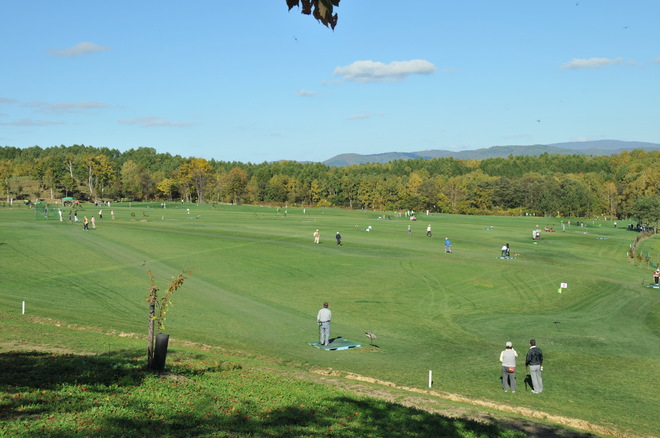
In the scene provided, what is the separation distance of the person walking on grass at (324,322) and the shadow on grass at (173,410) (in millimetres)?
9434

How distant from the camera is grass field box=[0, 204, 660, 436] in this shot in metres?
22.9

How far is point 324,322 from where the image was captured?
2683 cm

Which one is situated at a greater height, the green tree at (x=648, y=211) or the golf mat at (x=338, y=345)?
the green tree at (x=648, y=211)

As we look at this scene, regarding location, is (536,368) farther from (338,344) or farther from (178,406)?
(178,406)

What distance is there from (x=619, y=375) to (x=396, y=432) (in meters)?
16.0

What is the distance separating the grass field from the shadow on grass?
566cm

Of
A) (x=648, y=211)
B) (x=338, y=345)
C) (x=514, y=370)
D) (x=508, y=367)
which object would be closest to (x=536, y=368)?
(x=514, y=370)

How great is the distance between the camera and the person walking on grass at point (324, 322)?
26.6 m

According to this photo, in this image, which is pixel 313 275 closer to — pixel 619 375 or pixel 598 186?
pixel 619 375

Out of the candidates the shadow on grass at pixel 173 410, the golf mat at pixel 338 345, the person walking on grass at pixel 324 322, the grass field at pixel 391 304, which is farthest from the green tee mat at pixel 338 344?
the shadow on grass at pixel 173 410

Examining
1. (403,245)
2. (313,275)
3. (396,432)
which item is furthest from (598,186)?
(396,432)

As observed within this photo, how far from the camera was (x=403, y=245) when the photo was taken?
70.4m

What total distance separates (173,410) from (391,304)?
2721 centimetres

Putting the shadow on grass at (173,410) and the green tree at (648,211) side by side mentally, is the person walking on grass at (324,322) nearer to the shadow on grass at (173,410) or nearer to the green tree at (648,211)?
the shadow on grass at (173,410)
